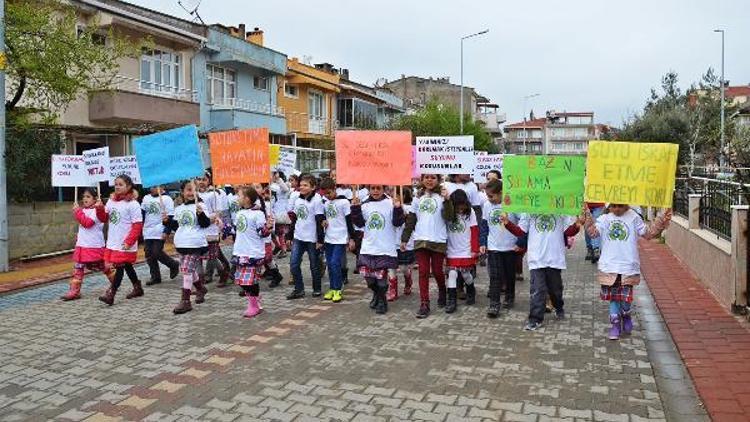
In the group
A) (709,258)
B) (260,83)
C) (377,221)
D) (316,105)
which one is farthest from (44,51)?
(316,105)

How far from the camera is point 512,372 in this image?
5762mm

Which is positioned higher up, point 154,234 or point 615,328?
point 154,234

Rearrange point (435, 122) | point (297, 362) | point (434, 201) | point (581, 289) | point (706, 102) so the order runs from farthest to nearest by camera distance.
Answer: point (435, 122), point (706, 102), point (581, 289), point (434, 201), point (297, 362)

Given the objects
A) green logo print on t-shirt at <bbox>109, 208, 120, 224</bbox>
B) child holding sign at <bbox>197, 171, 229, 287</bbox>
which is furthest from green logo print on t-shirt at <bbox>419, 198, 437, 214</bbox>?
green logo print on t-shirt at <bbox>109, 208, 120, 224</bbox>

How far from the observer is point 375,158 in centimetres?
834

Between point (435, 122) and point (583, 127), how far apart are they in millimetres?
81281

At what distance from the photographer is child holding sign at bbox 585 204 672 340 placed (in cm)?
680

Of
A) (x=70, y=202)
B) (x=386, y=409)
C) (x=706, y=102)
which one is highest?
(x=706, y=102)

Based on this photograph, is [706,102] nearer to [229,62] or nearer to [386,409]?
[229,62]

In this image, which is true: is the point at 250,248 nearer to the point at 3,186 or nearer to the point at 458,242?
the point at 458,242

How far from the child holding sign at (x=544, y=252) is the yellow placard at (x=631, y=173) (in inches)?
24.4

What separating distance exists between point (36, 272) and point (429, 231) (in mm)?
7830

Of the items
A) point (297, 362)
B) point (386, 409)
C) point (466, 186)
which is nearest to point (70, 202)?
point (466, 186)

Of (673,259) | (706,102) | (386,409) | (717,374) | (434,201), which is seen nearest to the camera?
(386,409)
